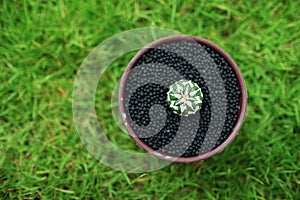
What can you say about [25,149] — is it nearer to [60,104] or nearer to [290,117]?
[60,104]

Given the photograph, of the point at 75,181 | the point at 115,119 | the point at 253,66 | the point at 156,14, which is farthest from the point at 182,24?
the point at 75,181

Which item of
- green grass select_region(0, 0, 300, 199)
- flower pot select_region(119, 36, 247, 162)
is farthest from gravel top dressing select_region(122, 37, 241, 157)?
green grass select_region(0, 0, 300, 199)

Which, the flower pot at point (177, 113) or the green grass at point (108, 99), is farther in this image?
the green grass at point (108, 99)

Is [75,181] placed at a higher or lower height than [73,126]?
lower

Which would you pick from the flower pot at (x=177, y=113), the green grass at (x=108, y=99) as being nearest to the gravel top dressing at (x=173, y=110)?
the flower pot at (x=177, y=113)

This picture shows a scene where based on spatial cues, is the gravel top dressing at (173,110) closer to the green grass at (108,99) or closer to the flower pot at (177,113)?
the flower pot at (177,113)

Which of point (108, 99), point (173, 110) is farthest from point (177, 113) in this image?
point (108, 99)
